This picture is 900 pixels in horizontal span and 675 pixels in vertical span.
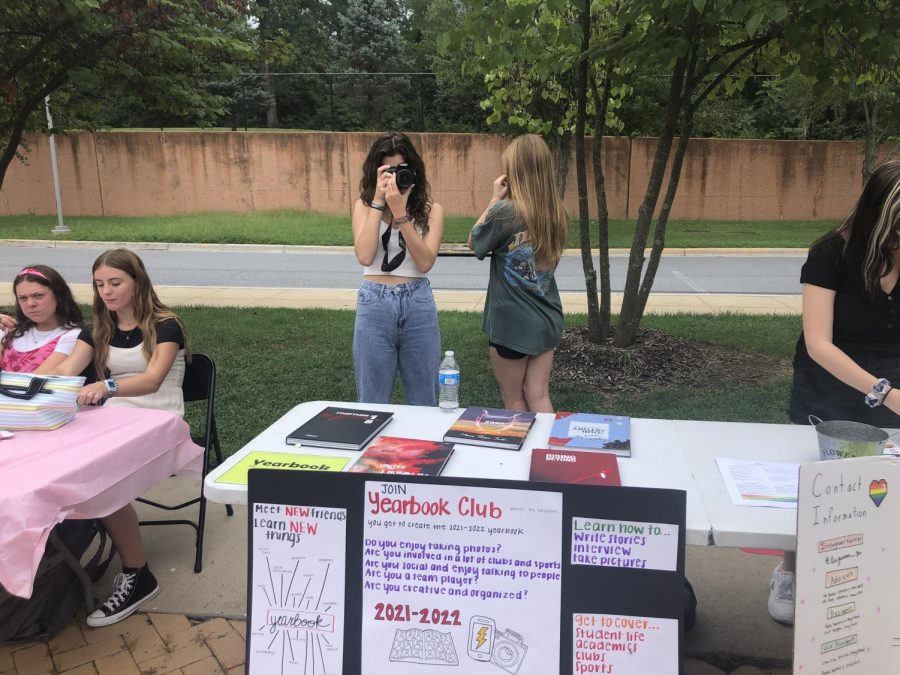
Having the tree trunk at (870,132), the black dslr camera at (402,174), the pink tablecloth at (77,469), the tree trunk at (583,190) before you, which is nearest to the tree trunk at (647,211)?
the tree trunk at (583,190)

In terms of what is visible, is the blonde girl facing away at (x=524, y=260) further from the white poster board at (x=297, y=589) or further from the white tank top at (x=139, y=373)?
the white poster board at (x=297, y=589)

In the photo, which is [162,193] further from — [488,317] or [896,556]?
[896,556]

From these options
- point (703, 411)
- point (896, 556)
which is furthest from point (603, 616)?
point (703, 411)

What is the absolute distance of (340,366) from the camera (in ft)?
20.1

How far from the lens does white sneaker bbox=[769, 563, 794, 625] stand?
2685 mm

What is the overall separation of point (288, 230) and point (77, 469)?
1620 cm

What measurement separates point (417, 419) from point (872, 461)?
4.80ft

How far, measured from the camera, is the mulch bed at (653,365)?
566cm

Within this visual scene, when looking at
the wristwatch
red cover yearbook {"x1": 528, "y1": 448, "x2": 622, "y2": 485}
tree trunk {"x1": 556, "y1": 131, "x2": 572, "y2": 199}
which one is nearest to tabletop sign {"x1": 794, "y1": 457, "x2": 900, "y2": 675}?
red cover yearbook {"x1": 528, "y1": 448, "x2": 622, "y2": 485}

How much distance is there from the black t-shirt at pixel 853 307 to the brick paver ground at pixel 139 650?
8.04 feet

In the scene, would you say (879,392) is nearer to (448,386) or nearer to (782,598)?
(782,598)

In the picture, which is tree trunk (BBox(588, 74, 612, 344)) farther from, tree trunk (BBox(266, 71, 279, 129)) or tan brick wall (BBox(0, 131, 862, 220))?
tree trunk (BBox(266, 71, 279, 129))

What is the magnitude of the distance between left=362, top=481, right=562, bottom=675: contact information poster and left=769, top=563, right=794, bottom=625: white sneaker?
1466 millimetres

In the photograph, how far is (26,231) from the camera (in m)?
Result: 17.6
